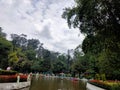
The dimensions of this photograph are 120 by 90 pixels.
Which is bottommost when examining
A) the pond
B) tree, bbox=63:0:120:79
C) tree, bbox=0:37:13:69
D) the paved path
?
the pond

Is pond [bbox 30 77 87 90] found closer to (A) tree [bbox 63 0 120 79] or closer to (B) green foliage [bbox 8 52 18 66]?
(A) tree [bbox 63 0 120 79]

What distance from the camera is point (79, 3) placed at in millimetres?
13367

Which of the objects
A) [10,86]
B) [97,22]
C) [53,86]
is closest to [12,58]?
[53,86]

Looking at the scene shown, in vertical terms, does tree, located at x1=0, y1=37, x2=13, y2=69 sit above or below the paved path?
above

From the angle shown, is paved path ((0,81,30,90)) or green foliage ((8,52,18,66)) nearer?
paved path ((0,81,30,90))

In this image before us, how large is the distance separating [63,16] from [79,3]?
2.01 meters

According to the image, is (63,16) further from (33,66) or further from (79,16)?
(33,66)

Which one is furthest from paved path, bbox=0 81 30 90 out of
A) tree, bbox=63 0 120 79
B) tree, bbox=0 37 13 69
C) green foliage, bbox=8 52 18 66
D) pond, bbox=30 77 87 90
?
green foliage, bbox=8 52 18 66

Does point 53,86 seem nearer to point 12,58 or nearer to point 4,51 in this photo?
point 4,51

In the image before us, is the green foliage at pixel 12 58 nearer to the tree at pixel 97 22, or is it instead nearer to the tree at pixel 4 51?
the tree at pixel 4 51

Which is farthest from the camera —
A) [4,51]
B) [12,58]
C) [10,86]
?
[12,58]

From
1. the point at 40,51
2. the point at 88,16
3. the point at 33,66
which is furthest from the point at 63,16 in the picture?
the point at 40,51

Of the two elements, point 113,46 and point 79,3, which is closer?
point 79,3

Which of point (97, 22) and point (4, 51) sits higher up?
point (4, 51)
